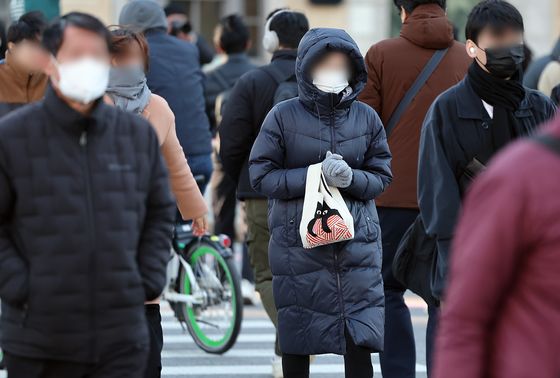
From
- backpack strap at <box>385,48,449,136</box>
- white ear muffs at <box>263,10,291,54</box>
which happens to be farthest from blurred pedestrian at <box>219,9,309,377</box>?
backpack strap at <box>385,48,449,136</box>

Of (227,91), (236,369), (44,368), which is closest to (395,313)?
(236,369)

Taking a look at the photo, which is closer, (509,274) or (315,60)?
(509,274)

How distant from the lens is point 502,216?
10.5 ft

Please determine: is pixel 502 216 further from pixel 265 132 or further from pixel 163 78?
pixel 163 78

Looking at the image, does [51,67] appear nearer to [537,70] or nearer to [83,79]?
[83,79]

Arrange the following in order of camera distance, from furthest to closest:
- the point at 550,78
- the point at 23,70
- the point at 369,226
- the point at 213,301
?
the point at 550,78 < the point at 213,301 < the point at 23,70 < the point at 369,226

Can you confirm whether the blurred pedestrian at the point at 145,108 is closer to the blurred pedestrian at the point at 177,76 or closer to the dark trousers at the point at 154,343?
the dark trousers at the point at 154,343

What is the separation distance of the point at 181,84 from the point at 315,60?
106 inches

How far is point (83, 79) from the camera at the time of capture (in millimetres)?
4375

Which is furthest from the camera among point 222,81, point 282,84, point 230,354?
point 222,81

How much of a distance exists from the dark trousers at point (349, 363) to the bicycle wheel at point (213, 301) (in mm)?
2479

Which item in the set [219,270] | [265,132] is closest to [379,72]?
[265,132]

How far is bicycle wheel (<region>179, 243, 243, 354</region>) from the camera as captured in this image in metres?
8.78

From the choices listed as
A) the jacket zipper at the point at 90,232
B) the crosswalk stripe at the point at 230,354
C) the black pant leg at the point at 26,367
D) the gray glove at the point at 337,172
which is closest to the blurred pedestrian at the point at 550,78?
the crosswalk stripe at the point at 230,354
